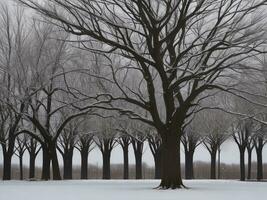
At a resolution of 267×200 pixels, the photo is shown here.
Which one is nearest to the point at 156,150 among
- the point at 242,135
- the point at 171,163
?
the point at 242,135

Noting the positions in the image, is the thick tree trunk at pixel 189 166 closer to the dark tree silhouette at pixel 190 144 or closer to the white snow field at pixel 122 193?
the dark tree silhouette at pixel 190 144

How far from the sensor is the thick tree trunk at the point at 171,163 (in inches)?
875

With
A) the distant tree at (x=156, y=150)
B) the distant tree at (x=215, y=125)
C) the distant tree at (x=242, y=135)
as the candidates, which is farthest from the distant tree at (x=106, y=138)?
the distant tree at (x=242, y=135)

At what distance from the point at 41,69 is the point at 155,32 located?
11.2 meters

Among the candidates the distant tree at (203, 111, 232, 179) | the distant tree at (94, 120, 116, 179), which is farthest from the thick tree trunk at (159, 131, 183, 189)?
the distant tree at (203, 111, 232, 179)

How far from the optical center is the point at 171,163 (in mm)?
22594

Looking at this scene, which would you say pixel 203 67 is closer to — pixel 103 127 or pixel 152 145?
pixel 103 127

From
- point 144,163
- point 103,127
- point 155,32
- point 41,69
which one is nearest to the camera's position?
point 155,32

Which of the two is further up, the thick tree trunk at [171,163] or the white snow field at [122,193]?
the thick tree trunk at [171,163]

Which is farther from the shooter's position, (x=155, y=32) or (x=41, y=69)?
(x=41, y=69)

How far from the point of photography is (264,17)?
22.5 metres

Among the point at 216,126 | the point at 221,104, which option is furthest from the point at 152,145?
the point at 221,104

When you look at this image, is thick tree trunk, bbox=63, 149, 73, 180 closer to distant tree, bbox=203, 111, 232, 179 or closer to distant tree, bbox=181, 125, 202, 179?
distant tree, bbox=181, 125, 202, 179

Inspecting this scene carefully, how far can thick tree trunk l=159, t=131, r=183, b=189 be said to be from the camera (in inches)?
875
